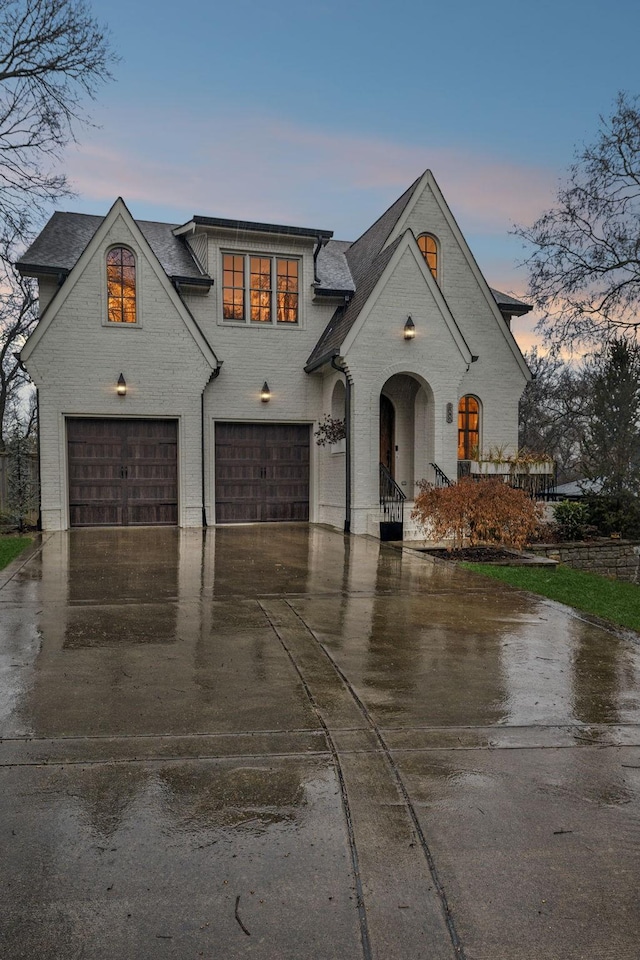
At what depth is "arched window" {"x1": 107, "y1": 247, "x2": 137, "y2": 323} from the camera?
1405cm

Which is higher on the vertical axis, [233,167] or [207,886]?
[233,167]

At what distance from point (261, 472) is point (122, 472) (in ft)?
11.4

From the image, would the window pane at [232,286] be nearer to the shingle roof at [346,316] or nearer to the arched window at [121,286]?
the shingle roof at [346,316]

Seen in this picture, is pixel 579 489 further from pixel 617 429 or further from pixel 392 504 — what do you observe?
pixel 392 504

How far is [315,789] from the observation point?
2795mm

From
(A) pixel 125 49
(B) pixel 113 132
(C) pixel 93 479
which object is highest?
(A) pixel 125 49

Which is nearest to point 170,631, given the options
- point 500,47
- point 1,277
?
point 1,277

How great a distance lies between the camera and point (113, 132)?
15328mm

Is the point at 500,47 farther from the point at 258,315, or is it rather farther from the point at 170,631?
the point at 170,631

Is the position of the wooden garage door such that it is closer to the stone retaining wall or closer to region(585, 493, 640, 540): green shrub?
the stone retaining wall

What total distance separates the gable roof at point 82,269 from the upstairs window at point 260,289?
4.94 ft

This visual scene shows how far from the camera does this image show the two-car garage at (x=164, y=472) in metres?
14.3

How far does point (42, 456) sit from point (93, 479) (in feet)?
4.05

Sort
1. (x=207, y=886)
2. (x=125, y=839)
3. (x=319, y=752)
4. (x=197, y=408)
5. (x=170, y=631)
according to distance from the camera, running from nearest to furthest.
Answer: (x=207, y=886) → (x=125, y=839) → (x=319, y=752) → (x=170, y=631) → (x=197, y=408)
